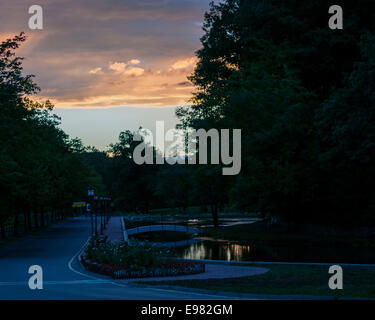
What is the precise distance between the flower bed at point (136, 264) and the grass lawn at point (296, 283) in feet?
8.40

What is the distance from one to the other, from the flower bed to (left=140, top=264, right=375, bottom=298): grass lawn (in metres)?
2.56

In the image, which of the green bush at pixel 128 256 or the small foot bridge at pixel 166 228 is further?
the small foot bridge at pixel 166 228

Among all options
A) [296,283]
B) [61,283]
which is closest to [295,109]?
[296,283]

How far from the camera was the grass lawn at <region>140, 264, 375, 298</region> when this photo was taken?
1778 centimetres

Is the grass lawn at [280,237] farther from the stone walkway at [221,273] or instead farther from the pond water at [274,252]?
the stone walkway at [221,273]

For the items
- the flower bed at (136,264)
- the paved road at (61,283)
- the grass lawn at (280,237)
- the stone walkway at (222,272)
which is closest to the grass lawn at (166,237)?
the grass lawn at (280,237)

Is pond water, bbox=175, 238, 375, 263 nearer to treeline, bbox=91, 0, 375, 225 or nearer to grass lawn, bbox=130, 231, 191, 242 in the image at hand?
treeline, bbox=91, 0, 375, 225

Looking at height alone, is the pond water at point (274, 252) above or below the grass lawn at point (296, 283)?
below

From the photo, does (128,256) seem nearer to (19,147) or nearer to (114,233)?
(19,147)

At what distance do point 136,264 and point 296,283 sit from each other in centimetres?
647

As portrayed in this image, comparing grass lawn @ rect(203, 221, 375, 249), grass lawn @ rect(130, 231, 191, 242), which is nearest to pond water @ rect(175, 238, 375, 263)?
grass lawn @ rect(203, 221, 375, 249)

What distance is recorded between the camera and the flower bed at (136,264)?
24.1m
